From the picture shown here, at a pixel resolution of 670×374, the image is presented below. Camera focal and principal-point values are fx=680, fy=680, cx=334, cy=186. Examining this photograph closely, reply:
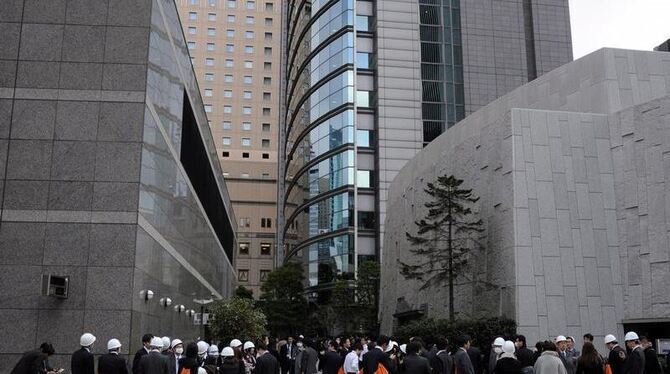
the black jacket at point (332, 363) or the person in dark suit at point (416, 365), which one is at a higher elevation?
the person in dark suit at point (416, 365)

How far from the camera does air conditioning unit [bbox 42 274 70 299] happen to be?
16.0 m

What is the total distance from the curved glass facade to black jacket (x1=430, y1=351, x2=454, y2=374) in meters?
43.2

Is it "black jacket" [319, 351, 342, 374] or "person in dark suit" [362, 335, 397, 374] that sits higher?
"person in dark suit" [362, 335, 397, 374]

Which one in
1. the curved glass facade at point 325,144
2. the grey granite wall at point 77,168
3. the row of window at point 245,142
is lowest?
the grey granite wall at point 77,168

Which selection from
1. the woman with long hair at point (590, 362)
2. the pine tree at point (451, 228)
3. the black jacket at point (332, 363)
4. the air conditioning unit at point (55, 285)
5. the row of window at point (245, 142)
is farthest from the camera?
the row of window at point (245, 142)

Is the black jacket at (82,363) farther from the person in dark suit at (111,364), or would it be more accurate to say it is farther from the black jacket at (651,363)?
the black jacket at (651,363)

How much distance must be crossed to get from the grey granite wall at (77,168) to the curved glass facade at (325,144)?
40.2 meters

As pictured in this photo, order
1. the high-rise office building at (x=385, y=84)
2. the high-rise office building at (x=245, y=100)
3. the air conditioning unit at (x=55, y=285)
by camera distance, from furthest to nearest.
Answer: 1. the high-rise office building at (x=245, y=100)
2. the high-rise office building at (x=385, y=84)
3. the air conditioning unit at (x=55, y=285)

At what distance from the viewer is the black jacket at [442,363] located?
13.5m

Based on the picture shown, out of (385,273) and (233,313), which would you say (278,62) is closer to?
(385,273)

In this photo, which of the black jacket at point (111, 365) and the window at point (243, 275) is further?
the window at point (243, 275)

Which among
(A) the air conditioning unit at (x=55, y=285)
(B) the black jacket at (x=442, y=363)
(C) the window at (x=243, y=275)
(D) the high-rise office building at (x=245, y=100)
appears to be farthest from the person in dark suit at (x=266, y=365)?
(C) the window at (x=243, y=275)

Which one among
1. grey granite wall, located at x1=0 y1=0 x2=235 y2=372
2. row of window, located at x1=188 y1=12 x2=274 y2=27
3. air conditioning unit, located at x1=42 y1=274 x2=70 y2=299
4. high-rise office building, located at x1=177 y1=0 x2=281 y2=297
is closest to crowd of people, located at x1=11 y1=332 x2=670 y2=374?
grey granite wall, located at x1=0 y1=0 x2=235 y2=372

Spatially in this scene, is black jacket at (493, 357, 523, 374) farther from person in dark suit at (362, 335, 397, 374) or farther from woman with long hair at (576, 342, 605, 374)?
person in dark suit at (362, 335, 397, 374)
